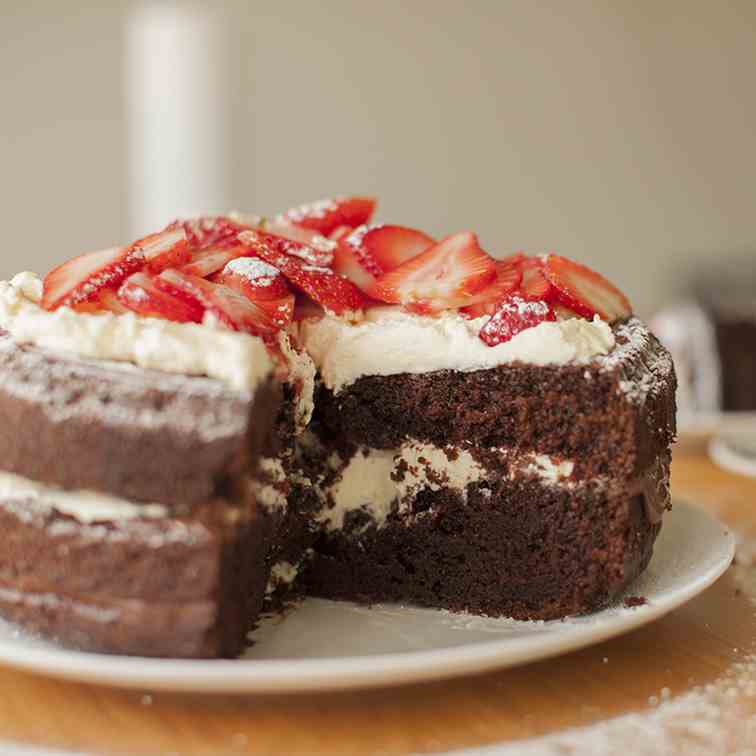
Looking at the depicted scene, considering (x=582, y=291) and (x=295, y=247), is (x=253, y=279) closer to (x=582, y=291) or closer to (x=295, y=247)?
(x=295, y=247)

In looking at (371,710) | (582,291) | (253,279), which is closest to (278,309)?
(253,279)

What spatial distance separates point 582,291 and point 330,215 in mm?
847

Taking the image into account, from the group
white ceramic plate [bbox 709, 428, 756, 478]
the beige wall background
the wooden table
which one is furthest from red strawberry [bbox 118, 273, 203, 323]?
the beige wall background

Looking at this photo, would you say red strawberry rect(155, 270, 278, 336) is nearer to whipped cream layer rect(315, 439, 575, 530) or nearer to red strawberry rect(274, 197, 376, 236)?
whipped cream layer rect(315, 439, 575, 530)

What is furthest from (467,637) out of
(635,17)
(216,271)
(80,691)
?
(635,17)

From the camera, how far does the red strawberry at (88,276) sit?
2617 millimetres

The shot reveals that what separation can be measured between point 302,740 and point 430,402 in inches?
40.5

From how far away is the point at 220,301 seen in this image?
2.54m

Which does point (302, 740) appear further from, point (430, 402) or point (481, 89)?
point (481, 89)

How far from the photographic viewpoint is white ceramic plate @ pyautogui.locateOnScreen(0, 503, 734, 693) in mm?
2119

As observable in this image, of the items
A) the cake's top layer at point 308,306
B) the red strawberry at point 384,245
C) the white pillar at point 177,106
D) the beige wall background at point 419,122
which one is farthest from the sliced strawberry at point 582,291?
the beige wall background at point 419,122

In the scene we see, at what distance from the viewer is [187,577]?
2.32 metres

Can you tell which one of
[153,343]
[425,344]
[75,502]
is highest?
[153,343]

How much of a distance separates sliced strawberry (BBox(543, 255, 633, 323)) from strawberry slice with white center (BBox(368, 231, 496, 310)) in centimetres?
16
